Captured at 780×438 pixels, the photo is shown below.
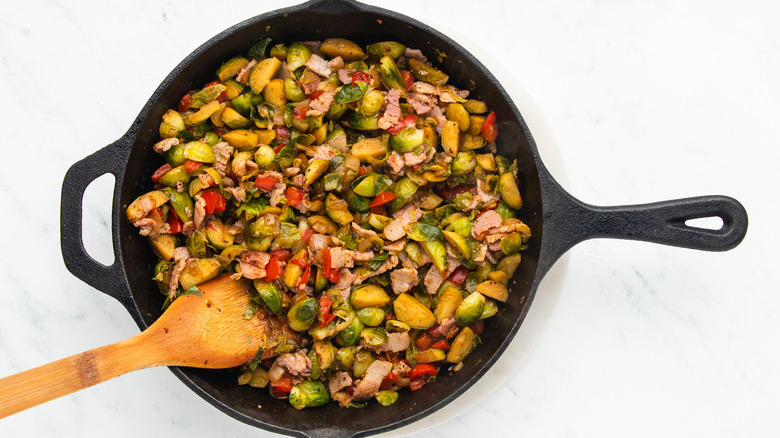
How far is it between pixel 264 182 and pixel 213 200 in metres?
0.27

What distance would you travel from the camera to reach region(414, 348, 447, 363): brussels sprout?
318 centimetres

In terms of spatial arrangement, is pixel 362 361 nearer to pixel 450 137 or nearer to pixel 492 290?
pixel 492 290

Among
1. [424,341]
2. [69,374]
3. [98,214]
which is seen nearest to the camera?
[69,374]

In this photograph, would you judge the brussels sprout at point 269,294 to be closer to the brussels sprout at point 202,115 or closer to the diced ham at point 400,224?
the diced ham at point 400,224

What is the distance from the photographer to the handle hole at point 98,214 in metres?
3.49

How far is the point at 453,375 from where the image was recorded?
326cm

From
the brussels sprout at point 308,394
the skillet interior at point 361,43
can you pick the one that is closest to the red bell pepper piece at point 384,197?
the skillet interior at point 361,43

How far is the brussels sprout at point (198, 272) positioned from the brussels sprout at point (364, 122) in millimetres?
→ 993

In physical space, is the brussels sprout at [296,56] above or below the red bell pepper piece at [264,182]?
above

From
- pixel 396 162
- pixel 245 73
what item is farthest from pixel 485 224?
pixel 245 73

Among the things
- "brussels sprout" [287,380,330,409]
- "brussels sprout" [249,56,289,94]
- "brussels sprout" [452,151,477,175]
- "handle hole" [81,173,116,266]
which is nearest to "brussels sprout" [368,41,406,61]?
"brussels sprout" [249,56,289,94]

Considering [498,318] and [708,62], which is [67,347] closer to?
[498,318]

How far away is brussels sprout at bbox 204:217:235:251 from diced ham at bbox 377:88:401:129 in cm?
95

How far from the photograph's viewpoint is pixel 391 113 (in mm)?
3203
